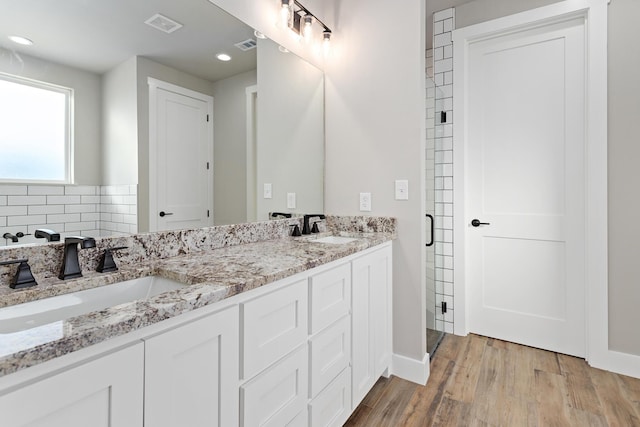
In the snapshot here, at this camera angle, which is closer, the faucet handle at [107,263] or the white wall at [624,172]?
the faucet handle at [107,263]

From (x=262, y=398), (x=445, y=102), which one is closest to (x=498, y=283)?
(x=445, y=102)

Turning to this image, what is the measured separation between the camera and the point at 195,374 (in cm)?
79

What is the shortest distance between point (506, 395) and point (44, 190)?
2317mm

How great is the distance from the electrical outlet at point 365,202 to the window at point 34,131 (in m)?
1.51

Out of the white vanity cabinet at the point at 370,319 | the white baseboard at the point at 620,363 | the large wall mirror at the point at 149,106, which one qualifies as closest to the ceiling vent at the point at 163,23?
the large wall mirror at the point at 149,106

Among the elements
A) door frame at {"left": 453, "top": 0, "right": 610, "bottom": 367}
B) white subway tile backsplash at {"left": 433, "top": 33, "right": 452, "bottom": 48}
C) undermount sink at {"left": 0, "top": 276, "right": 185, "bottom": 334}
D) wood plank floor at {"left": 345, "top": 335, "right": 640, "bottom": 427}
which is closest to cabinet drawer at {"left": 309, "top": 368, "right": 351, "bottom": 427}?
wood plank floor at {"left": 345, "top": 335, "right": 640, "bottom": 427}

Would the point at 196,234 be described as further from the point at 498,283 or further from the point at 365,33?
the point at 498,283

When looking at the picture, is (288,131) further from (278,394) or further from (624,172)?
(624,172)

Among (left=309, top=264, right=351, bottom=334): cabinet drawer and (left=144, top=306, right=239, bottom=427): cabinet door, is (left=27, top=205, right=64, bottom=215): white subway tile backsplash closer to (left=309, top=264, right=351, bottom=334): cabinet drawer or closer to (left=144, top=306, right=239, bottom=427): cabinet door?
(left=144, top=306, right=239, bottom=427): cabinet door

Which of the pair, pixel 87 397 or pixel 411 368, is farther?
pixel 411 368

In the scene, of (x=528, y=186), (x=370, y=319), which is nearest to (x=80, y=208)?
(x=370, y=319)

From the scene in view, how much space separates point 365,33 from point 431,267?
1.67m

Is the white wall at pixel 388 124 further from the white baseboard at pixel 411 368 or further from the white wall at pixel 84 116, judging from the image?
the white wall at pixel 84 116

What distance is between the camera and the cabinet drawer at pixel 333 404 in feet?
4.17
